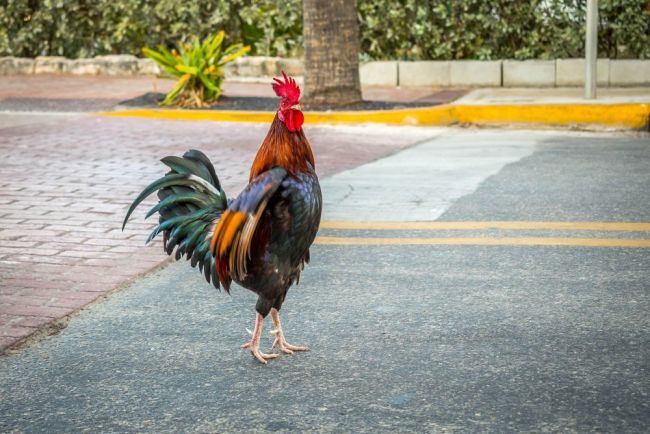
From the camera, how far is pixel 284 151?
14.6 feet

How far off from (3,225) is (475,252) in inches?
129

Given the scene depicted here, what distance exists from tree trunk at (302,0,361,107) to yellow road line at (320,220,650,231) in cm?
599

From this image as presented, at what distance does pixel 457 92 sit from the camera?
1476 centimetres

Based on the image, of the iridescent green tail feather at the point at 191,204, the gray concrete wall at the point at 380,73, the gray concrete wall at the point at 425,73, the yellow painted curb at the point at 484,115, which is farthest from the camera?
the gray concrete wall at the point at 380,73

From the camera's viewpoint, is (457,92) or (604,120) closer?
(604,120)

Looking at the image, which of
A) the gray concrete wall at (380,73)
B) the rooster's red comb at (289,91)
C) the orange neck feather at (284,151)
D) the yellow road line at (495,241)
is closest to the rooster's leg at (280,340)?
the orange neck feather at (284,151)

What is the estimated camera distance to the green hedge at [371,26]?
1492cm

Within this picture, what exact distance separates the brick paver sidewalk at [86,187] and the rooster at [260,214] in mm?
1056

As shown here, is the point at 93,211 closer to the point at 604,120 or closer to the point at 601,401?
the point at 601,401

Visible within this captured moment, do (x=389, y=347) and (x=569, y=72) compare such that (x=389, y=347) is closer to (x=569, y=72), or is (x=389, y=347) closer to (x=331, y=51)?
(x=331, y=51)

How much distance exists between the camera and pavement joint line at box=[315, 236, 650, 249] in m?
6.67

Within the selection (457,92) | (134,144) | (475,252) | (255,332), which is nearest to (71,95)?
(134,144)

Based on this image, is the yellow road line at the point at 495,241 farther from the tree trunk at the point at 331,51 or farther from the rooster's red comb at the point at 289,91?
the tree trunk at the point at 331,51

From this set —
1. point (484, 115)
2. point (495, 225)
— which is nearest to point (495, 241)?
point (495, 225)
